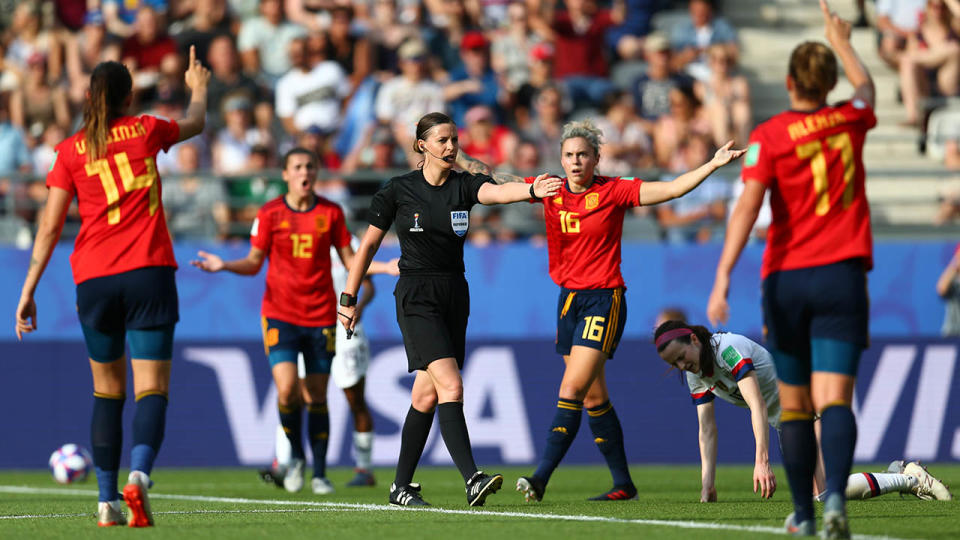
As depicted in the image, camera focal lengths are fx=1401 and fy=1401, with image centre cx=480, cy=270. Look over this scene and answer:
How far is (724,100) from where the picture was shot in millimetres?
16750

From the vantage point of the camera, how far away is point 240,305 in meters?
14.8

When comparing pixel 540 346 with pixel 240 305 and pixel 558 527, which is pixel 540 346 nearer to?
pixel 240 305

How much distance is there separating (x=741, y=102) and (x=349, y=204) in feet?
16.4

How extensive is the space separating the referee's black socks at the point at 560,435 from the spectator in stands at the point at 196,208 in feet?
24.1

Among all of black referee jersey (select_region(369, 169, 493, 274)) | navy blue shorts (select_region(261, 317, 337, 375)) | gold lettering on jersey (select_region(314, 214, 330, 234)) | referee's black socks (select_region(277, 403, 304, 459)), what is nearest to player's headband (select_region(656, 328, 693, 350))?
black referee jersey (select_region(369, 169, 493, 274))

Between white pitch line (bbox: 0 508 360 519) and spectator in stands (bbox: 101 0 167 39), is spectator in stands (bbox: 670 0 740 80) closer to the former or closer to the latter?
spectator in stands (bbox: 101 0 167 39)

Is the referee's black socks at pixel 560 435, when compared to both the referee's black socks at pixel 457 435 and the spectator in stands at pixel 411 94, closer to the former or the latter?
the referee's black socks at pixel 457 435

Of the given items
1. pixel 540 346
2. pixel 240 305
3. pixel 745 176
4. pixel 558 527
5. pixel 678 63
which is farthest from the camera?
pixel 678 63

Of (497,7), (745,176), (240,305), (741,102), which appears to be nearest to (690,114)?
(741,102)

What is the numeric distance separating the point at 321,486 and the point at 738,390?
332 cm

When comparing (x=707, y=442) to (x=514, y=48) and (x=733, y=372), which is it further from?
(x=514, y=48)

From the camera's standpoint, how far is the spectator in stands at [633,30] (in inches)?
712

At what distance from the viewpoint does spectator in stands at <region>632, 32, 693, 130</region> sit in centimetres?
1692

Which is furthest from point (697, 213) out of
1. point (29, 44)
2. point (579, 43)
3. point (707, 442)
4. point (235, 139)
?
point (29, 44)
